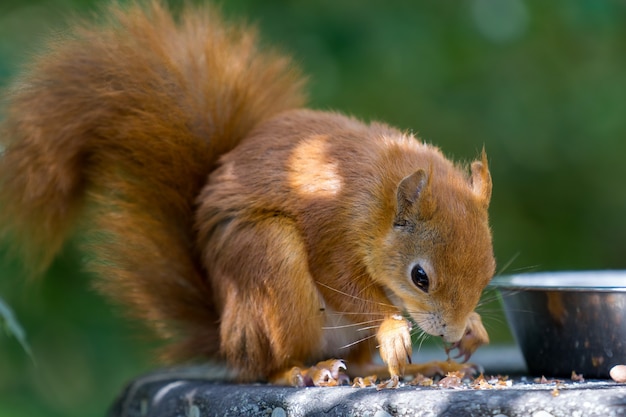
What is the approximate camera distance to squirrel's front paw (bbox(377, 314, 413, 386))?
1678 mm

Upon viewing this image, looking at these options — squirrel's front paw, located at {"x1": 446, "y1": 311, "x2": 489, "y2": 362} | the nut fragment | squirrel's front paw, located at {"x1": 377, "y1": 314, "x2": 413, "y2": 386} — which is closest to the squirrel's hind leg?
→ squirrel's front paw, located at {"x1": 377, "y1": 314, "x2": 413, "y2": 386}

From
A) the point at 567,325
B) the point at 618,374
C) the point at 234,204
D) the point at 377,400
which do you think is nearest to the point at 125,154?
the point at 234,204

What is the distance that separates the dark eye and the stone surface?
0.70ft

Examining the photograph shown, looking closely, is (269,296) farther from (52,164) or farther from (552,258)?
(552,258)

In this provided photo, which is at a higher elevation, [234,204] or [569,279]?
[234,204]

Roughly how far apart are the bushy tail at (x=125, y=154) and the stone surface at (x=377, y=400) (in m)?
0.23

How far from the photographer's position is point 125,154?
2.03 m

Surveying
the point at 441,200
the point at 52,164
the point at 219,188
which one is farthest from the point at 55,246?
the point at 441,200

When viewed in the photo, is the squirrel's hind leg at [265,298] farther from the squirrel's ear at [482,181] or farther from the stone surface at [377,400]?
the squirrel's ear at [482,181]

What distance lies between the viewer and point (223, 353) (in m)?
1.92

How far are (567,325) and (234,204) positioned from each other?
2.31 ft

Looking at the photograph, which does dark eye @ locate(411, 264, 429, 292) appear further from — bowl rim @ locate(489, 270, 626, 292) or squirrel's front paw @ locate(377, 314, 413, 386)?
bowl rim @ locate(489, 270, 626, 292)

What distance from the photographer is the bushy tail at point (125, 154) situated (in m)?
1.99

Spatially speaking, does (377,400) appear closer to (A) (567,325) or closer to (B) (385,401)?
(B) (385,401)
